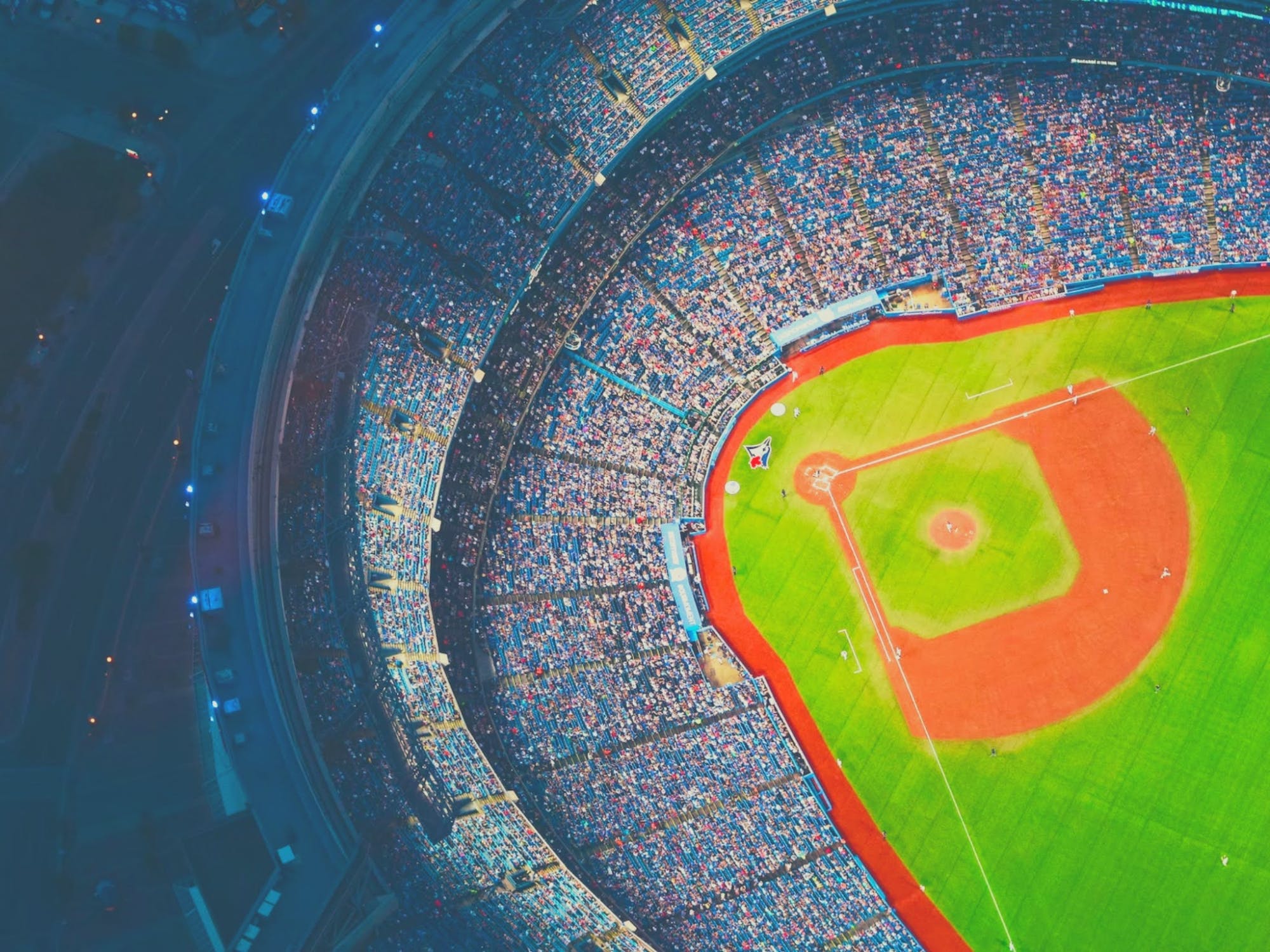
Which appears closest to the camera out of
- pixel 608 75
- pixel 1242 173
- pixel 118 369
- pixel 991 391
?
pixel 608 75

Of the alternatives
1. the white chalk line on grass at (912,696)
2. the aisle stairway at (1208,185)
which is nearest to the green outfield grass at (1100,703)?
the white chalk line on grass at (912,696)

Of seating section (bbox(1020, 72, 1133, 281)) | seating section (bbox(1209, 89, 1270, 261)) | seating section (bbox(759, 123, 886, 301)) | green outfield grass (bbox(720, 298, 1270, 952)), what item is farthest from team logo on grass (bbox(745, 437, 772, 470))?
seating section (bbox(1209, 89, 1270, 261))

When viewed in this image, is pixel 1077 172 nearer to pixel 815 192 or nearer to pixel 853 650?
pixel 815 192

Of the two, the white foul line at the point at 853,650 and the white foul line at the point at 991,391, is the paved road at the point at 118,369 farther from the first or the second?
the white foul line at the point at 991,391

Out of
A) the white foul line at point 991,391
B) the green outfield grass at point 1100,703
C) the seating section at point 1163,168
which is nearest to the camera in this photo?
the green outfield grass at point 1100,703

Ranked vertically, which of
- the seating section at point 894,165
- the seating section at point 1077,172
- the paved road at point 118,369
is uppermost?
the seating section at point 1077,172

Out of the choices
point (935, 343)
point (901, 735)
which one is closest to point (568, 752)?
point (901, 735)

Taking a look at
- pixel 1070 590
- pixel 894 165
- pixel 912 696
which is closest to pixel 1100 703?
pixel 1070 590

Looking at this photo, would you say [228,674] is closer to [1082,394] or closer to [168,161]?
[168,161]
